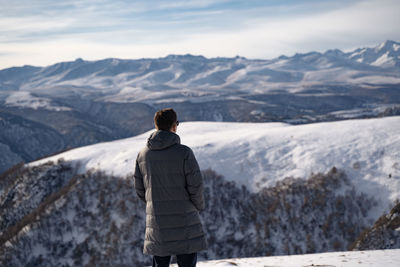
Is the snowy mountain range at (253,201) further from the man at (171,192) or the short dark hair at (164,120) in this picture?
the short dark hair at (164,120)

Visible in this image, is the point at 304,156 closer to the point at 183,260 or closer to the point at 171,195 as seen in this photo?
the point at 183,260

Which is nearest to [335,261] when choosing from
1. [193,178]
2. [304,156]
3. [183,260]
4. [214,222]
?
[183,260]

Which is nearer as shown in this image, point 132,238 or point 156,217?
point 156,217

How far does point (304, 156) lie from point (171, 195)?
30291mm

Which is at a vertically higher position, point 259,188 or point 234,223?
point 259,188

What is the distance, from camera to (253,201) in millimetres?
31891

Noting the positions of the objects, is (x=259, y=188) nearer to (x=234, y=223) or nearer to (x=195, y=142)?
(x=234, y=223)

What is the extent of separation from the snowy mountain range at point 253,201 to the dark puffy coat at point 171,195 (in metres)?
23.4

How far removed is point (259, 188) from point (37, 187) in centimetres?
2878

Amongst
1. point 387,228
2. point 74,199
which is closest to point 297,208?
point 387,228

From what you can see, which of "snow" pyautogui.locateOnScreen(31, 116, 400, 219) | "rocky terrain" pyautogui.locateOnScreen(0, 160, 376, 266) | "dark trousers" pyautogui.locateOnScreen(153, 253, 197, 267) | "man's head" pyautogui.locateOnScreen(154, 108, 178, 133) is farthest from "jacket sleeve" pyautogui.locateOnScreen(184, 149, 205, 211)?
"snow" pyautogui.locateOnScreen(31, 116, 400, 219)

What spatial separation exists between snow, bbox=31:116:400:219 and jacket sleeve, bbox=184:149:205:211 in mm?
25295

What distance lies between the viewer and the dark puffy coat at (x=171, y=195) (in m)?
5.79

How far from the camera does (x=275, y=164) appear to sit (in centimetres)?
3466
